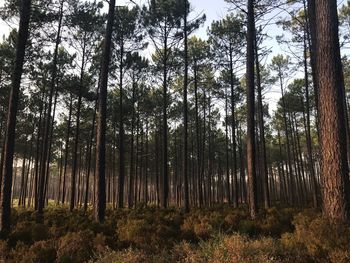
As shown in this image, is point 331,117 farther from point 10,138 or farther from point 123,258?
point 10,138

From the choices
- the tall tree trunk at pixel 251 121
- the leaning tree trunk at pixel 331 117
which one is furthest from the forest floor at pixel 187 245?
the tall tree trunk at pixel 251 121

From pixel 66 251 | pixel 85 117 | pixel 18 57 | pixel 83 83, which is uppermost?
pixel 83 83

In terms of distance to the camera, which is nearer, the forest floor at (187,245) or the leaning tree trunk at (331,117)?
the forest floor at (187,245)

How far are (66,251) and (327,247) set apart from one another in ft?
14.9

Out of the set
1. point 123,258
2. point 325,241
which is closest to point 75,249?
point 123,258

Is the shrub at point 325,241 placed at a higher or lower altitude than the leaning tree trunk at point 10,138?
lower

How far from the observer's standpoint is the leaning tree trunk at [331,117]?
5.09m

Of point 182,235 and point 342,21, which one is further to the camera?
point 342,21

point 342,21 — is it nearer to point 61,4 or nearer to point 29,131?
point 61,4

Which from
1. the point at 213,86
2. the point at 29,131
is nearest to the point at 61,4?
the point at 213,86

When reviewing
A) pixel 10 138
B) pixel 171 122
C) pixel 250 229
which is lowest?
pixel 250 229

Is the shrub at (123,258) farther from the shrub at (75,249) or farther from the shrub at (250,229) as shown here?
the shrub at (250,229)

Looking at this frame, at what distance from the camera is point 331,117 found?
539 centimetres

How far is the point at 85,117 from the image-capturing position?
80.1ft
